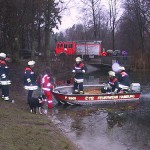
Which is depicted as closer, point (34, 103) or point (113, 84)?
point (34, 103)

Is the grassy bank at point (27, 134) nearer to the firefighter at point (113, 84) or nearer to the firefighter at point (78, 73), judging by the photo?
the firefighter at point (78, 73)

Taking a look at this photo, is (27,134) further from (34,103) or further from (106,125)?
(106,125)

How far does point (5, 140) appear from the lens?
9.09m

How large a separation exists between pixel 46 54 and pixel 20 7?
56.1 ft

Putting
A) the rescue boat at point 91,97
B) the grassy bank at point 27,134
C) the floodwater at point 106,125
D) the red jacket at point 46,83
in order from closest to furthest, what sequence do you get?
the grassy bank at point 27,134 → the floodwater at point 106,125 → the red jacket at point 46,83 → the rescue boat at point 91,97

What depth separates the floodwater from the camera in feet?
38.0

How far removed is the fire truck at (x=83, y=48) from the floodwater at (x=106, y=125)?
36.1 meters

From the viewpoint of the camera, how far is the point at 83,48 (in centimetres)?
5606

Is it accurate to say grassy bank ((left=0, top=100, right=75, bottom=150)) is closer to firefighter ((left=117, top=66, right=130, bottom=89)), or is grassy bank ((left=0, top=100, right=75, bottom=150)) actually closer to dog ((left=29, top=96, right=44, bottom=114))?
dog ((left=29, top=96, right=44, bottom=114))

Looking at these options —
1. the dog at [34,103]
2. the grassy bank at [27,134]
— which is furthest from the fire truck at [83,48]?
the grassy bank at [27,134]

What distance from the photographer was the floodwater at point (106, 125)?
11570mm

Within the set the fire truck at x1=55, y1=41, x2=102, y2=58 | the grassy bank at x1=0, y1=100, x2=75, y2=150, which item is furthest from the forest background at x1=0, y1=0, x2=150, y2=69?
the grassy bank at x1=0, y1=100, x2=75, y2=150

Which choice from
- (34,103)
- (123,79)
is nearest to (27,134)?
(34,103)

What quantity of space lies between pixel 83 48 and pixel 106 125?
139 ft
